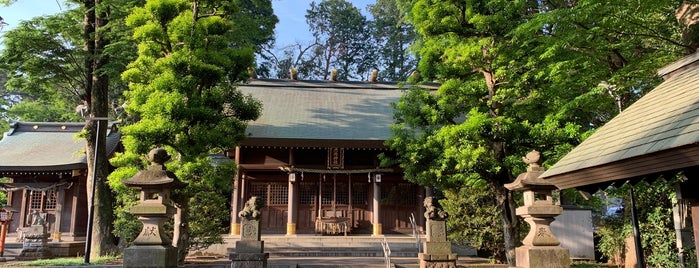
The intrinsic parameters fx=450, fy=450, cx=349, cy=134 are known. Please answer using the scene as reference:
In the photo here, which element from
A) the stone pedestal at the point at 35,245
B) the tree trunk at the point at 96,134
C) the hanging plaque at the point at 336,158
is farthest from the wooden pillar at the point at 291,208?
the stone pedestal at the point at 35,245

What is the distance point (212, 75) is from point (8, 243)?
Answer: 11.7 meters

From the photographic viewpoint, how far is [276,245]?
48.1 ft

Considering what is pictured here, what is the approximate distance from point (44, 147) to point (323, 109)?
1162 cm

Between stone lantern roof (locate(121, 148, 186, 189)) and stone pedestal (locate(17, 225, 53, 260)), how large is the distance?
8.62m

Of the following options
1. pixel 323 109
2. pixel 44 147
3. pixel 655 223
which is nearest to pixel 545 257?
pixel 655 223

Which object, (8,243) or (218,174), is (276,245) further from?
(8,243)

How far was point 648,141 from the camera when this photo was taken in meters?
4.51

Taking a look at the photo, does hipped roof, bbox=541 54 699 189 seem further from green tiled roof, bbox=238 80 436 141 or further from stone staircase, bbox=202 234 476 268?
Answer: green tiled roof, bbox=238 80 436 141

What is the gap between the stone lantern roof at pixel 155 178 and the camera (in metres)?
7.76

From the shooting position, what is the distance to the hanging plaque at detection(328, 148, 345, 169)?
16.7 m

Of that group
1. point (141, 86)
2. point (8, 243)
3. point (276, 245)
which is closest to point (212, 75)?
point (141, 86)

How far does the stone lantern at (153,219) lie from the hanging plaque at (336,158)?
895 cm

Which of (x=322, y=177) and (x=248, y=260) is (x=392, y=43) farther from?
(x=248, y=260)

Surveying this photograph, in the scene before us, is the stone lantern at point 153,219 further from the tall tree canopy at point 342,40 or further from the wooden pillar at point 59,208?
the tall tree canopy at point 342,40
